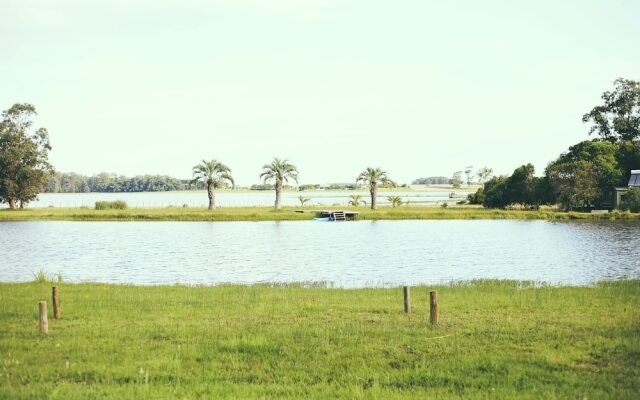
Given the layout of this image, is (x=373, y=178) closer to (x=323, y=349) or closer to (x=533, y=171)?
(x=533, y=171)

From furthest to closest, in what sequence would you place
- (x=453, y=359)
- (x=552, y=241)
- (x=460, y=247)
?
(x=552, y=241) < (x=460, y=247) < (x=453, y=359)

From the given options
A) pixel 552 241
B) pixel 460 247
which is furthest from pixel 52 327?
pixel 552 241

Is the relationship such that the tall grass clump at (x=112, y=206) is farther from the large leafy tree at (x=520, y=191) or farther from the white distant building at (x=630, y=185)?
the white distant building at (x=630, y=185)

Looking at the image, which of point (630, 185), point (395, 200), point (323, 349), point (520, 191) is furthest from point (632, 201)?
point (323, 349)

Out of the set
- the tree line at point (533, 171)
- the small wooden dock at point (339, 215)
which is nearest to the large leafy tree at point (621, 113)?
the tree line at point (533, 171)

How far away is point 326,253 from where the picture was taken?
48.3 meters

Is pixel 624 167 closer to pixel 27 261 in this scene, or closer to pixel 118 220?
pixel 118 220

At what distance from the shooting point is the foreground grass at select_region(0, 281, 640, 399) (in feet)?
39.8

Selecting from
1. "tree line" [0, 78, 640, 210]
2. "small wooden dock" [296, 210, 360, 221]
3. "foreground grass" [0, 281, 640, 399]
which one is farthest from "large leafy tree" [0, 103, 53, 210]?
"foreground grass" [0, 281, 640, 399]

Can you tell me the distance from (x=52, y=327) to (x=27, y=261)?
95.0 ft

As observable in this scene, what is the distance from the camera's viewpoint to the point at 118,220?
8875 cm

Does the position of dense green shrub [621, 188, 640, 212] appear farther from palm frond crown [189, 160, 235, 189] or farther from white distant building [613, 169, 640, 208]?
palm frond crown [189, 160, 235, 189]

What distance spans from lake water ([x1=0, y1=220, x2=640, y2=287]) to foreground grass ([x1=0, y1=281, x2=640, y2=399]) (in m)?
11.5

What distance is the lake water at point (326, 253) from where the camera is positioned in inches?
1414
